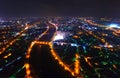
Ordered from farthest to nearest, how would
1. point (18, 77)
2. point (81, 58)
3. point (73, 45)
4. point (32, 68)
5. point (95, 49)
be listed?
point (73, 45), point (95, 49), point (81, 58), point (32, 68), point (18, 77)

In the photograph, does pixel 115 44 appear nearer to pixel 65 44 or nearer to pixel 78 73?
pixel 65 44

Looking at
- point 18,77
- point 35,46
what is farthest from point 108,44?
point 18,77

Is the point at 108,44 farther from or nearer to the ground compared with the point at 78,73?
nearer to the ground

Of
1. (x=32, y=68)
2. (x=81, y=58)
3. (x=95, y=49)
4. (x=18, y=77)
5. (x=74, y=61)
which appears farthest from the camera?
(x=95, y=49)

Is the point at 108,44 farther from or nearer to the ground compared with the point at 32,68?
nearer to the ground

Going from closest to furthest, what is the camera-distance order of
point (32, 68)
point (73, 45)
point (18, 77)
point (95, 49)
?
point (18, 77) → point (32, 68) → point (95, 49) → point (73, 45)

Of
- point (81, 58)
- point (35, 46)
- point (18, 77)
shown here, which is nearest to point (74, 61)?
point (81, 58)

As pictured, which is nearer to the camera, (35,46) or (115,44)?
(35,46)

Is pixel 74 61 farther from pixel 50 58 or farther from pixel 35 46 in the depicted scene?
pixel 35 46

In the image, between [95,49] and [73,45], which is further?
[73,45]
